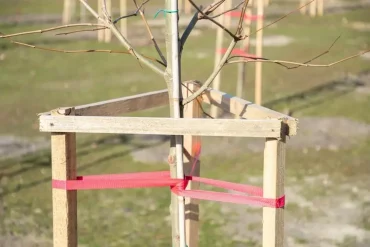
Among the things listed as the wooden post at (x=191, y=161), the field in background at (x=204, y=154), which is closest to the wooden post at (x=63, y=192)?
the wooden post at (x=191, y=161)

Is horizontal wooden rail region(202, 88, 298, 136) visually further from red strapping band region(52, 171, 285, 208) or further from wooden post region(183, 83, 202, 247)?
red strapping band region(52, 171, 285, 208)

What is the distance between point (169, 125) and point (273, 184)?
0.45 m

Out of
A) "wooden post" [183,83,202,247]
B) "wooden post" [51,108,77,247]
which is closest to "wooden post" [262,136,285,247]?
"wooden post" [51,108,77,247]

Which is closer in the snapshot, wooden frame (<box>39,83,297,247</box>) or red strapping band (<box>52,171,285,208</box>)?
wooden frame (<box>39,83,297,247</box>)

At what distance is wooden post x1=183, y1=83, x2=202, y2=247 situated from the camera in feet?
11.8

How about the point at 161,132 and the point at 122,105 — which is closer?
the point at 161,132

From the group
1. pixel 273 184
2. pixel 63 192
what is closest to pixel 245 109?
pixel 273 184

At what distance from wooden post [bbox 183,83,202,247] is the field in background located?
174 cm

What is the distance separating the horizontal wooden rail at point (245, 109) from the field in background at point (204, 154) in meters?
2.15

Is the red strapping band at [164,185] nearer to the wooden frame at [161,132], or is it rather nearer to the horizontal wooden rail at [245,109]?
the wooden frame at [161,132]

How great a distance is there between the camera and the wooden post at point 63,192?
2771 millimetres

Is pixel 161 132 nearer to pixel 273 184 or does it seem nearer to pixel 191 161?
pixel 273 184

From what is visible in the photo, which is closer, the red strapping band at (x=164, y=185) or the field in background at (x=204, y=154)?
the red strapping band at (x=164, y=185)

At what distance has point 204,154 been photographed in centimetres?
776
